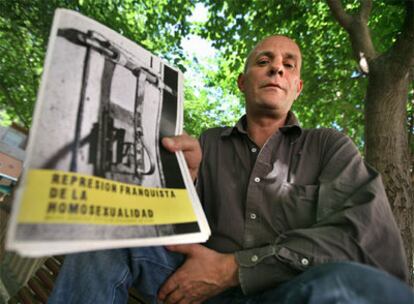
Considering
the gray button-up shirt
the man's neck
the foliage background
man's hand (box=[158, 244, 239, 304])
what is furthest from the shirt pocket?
the foliage background

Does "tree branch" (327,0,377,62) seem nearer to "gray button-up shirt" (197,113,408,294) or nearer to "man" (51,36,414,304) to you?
"gray button-up shirt" (197,113,408,294)

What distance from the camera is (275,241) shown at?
111 cm

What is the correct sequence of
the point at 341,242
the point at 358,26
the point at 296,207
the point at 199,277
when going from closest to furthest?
1. the point at 341,242
2. the point at 199,277
3. the point at 296,207
4. the point at 358,26

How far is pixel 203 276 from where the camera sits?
111 cm

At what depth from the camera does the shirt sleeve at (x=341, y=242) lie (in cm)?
98

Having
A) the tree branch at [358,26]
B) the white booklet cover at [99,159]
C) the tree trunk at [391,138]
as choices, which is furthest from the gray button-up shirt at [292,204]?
the tree branch at [358,26]

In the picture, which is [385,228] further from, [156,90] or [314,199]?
[156,90]

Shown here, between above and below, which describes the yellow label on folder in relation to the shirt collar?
below

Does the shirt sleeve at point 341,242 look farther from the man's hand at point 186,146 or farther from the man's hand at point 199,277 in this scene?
the man's hand at point 186,146

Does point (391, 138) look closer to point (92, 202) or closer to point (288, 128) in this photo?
point (288, 128)

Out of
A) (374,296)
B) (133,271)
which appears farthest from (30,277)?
(374,296)

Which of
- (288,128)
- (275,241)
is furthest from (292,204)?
(288,128)

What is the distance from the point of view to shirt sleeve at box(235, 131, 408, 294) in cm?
98

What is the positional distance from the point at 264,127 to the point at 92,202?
49.1 inches
